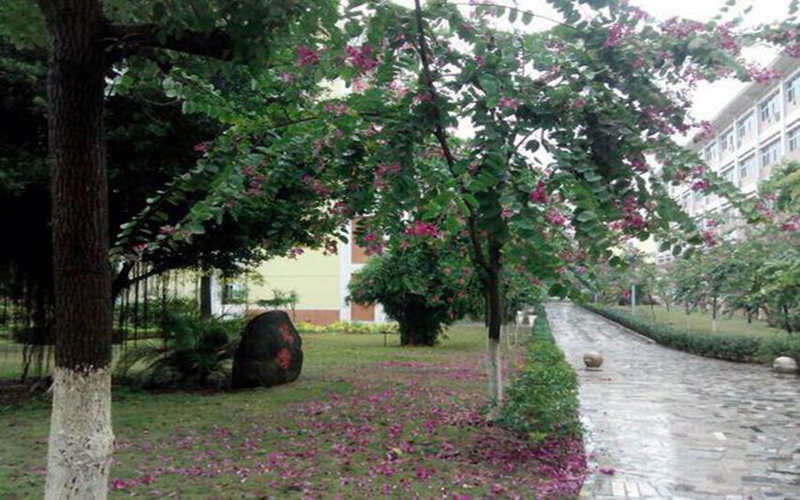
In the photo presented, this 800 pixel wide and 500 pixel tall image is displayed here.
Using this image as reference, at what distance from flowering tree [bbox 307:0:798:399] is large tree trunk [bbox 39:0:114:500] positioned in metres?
1.56

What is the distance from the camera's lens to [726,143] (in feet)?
137

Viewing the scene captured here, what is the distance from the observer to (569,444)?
22.7 ft

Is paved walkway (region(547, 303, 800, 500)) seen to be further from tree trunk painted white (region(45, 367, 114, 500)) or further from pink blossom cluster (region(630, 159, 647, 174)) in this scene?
tree trunk painted white (region(45, 367, 114, 500))

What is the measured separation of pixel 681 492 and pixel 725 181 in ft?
9.22

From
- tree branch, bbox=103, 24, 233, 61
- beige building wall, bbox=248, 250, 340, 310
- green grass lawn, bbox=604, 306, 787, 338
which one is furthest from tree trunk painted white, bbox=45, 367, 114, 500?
beige building wall, bbox=248, 250, 340, 310

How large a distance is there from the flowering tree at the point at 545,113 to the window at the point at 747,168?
35546 millimetres

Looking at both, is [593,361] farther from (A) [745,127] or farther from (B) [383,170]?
(A) [745,127]

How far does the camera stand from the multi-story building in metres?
30.4

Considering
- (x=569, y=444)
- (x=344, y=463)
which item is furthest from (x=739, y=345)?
(x=344, y=463)

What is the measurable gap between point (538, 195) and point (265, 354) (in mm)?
8014

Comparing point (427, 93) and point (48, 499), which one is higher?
point (427, 93)

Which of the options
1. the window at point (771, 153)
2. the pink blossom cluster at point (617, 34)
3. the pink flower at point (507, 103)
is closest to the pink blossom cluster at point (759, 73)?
the pink blossom cluster at point (617, 34)

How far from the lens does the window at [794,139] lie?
3030 cm

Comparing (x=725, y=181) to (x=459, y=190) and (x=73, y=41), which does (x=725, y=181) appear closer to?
(x=459, y=190)
